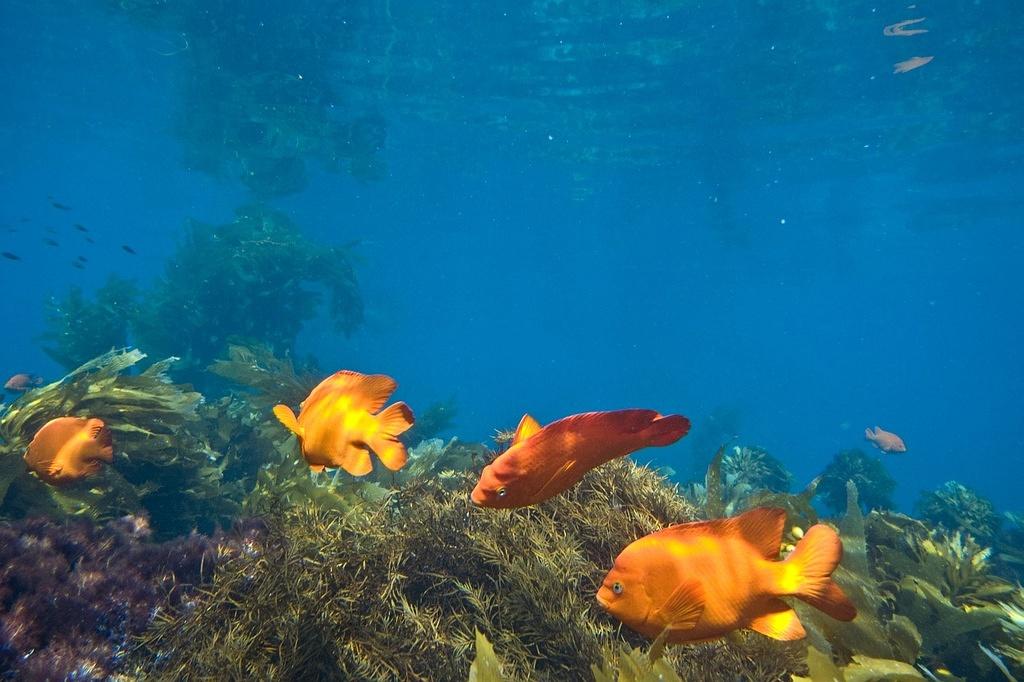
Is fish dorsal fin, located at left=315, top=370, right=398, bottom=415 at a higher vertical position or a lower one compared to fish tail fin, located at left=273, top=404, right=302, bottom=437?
higher

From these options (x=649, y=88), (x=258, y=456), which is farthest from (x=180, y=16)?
(x=258, y=456)

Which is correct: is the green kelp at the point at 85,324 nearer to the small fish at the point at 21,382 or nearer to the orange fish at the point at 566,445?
the small fish at the point at 21,382

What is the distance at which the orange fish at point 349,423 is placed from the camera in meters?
2.63

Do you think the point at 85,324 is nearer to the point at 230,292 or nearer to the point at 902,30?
the point at 230,292

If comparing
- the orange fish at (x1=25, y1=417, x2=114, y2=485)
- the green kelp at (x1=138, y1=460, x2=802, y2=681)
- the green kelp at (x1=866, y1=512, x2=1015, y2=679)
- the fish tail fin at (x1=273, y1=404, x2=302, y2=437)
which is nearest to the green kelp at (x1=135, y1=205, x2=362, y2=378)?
the orange fish at (x1=25, y1=417, x2=114, y2=485)

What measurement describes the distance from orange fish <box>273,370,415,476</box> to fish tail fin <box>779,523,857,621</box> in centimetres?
167

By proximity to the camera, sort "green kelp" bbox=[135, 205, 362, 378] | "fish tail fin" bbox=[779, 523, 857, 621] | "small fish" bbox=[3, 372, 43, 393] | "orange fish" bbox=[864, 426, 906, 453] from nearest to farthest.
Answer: "fish tail fin" bbox=[779, 523, 857, 621], "small fish" bbox=[3, 372, 43, 393], "orange fish" bbox=[864, 426, 906, 453], "green kelp" bbox=[135, 205, 362, 378]

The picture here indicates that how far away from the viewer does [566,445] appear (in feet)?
6.65

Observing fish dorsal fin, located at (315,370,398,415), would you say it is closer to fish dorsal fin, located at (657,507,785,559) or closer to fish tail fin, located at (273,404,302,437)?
fish tail fin, located at (273,404,302,437)

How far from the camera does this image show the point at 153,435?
5492 mm

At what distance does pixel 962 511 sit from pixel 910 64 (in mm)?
16810

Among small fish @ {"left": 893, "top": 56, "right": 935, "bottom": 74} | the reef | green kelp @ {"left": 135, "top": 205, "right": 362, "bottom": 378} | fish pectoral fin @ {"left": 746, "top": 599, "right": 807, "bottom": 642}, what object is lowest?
green kelp @ {"left": 135, "top": 205, "right": 362, "bottom": 378}

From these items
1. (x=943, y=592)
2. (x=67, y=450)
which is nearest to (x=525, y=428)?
(x=67, y=450)

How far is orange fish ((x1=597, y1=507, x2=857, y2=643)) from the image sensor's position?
1.88 m
